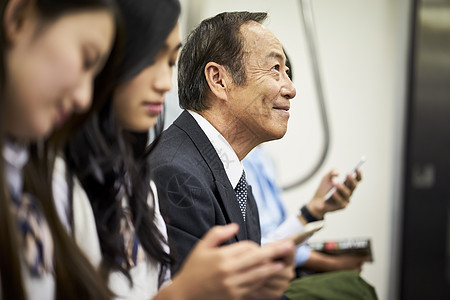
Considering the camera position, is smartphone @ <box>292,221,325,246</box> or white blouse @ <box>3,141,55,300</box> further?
smartphone @ <box>292,221,325,246</box>

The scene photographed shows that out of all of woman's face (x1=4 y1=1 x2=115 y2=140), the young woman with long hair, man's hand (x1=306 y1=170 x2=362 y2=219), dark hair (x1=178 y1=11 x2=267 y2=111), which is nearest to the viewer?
woman's face (x1=4 y1=1 x2=115 y2=140)

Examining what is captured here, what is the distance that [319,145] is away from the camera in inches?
106

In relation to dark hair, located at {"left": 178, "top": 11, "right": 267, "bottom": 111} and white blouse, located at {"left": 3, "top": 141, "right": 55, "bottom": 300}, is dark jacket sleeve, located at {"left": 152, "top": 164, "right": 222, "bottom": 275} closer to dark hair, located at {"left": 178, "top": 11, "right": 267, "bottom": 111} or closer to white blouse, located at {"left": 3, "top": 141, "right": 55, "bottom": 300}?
dark hair, located at {"left": 178, "top": 11, "right": 267, "bottom": 111}

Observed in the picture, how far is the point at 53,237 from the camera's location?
72 cm

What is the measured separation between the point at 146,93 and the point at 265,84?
1.33ft

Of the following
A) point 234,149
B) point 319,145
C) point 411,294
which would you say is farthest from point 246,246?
point 411,294

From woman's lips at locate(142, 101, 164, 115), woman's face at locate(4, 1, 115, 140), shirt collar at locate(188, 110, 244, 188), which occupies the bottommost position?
shirt collar at locate(188, 110, 244, 188)

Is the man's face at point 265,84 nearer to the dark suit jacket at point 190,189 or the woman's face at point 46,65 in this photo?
the dark suit jacket at point 190,189

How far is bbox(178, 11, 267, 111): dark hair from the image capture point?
121cm

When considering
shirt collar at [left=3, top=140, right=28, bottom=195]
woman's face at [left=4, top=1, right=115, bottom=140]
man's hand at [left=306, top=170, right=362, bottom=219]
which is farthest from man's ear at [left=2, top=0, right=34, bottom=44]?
man's hand at [left=306, top=170, right=362, bottom=219]

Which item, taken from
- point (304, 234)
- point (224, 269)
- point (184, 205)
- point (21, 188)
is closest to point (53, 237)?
point (21, 188)

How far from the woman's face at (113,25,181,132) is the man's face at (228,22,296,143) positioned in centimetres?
36

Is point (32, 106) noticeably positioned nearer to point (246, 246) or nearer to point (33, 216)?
point (33, 216)

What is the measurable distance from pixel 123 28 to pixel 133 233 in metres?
0.31
